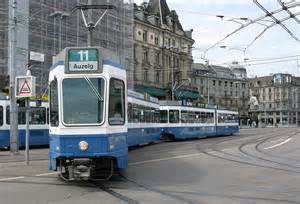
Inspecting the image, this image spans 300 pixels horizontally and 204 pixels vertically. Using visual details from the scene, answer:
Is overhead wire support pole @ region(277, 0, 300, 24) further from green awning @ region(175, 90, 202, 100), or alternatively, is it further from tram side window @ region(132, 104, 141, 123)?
green awning @ region(175, 90, 202, 100)

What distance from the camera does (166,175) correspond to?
45.2 feet

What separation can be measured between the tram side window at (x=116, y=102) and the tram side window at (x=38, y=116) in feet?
49.9

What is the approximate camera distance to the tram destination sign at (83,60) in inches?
456

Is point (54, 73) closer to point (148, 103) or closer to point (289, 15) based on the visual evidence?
point (289, 15)

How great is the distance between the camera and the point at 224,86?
379 feet

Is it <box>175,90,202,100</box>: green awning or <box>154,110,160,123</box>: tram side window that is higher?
<box>175,90,202,100</box>: green awning

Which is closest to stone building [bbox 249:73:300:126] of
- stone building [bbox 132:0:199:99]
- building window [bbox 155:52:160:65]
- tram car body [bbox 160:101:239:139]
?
stone building [bbox 132:0:199:99]

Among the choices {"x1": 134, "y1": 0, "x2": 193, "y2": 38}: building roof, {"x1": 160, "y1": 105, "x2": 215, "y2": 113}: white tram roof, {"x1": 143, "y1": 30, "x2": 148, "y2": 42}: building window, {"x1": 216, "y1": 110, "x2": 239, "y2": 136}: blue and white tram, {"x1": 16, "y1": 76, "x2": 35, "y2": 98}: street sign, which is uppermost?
{"x1": 134, "y1": 0, "x2": 193, "y2": 38}: building roof

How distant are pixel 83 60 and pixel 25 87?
6.44 meters

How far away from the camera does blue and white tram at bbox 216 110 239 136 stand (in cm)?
4380

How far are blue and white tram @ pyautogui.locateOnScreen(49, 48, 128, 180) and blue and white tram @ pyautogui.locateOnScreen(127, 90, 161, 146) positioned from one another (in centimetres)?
919

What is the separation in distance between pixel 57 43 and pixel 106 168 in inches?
1305

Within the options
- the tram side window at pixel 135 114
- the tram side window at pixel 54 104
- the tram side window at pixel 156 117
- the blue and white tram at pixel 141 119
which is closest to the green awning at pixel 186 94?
the tram side window at pixel 156 117

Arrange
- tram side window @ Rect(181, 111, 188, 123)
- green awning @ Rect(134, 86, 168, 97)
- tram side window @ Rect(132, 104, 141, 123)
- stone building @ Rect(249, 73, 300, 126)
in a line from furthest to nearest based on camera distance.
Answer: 1. stone building @ Rect(249, 73, 300, 126)
2. green awning @ Rect(134, 86, 168, 97)
3. tram side window @ Rect(181, 111, 188, 123)
4. tram side window @ Rect(132, 104, 141, 123)
